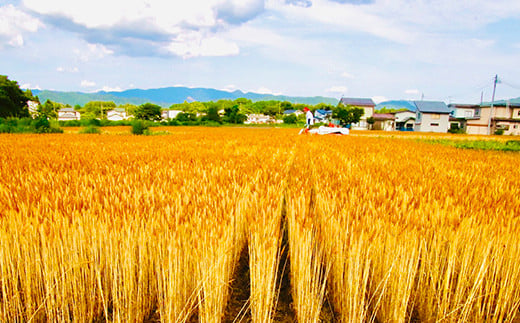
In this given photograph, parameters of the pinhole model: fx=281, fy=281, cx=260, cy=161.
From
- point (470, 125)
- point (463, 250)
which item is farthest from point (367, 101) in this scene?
point (463, 250)

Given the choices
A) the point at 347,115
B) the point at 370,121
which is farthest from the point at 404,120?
the point at 347,115

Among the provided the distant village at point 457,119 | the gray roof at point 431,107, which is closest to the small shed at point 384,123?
the distant village at point 457,119

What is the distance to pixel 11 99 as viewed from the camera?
45.4 m

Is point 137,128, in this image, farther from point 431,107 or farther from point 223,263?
point 431,107

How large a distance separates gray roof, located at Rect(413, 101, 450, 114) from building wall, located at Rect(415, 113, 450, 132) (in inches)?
28.8

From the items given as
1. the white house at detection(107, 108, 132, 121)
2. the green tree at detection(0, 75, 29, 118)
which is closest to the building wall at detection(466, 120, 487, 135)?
the green tree at detection(0, 75, 29, 118)

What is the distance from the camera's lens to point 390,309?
1.84m

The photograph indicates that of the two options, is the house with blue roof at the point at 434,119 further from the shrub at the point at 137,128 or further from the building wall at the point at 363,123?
the shrub at the point at 137,128

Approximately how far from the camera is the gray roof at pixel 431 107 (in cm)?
5084

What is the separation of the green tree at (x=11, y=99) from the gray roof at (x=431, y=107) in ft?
217

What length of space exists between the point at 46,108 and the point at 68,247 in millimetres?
101348

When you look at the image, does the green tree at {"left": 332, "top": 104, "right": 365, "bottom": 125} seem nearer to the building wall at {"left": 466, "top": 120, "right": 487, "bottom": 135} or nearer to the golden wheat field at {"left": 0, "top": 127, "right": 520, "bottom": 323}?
the building wall at {"left": 466, "top": 120, "right": 487, "bottom": 135}

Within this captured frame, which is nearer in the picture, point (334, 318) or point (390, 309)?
point (390, 309)

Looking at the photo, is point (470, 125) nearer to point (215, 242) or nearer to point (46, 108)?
point (215, 242)
